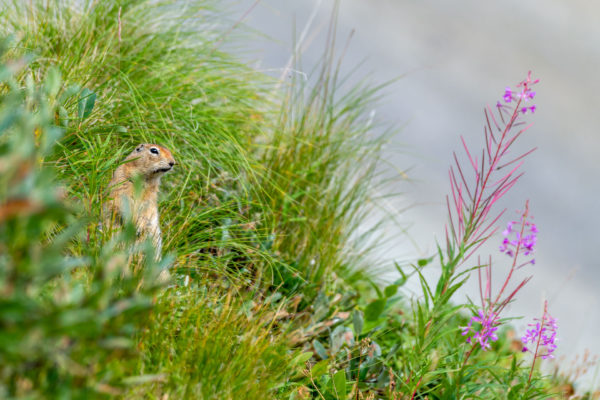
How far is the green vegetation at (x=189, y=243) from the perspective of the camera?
60.6 inches

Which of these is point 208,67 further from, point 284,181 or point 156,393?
point 156,393

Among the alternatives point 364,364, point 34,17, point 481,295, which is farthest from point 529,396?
point 34,17

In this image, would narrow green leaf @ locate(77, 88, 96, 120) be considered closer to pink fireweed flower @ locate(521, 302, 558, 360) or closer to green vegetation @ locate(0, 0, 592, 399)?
green vegetation @ locate(0, 0, 592, 399)

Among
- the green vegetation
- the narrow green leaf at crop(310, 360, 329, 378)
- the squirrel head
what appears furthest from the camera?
the squirrel head

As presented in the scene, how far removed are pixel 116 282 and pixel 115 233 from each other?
701 mm

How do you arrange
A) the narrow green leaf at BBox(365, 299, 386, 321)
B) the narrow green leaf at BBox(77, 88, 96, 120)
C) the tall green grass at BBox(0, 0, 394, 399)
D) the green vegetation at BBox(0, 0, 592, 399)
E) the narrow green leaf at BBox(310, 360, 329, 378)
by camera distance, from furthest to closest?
1. the narrow green leaf at BBox(365, 299, 386, 321)
2. the narrow green leaf at BBox(77, 88, 96, 120)
3. the narrow green leaf at BBox(310, 360, 329, 378)
4. the tall green grass at BBox(0, 0, 394, 399)
5. the green vegetation at BBox(0, 0, 592, 399)

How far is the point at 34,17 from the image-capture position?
5320 mm

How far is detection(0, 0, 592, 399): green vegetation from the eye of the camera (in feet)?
5.05

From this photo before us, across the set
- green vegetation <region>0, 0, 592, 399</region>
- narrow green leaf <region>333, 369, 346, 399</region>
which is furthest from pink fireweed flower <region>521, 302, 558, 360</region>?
narrow green leaf <region>333, 369, 346, 399</region>

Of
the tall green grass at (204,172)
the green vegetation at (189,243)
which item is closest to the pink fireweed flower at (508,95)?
the green vegetation at (189,243)

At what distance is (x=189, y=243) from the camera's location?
152 inches

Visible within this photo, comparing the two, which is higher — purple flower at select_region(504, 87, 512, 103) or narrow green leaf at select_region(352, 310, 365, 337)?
purple flower at select_region(504, 87, 512, 103)

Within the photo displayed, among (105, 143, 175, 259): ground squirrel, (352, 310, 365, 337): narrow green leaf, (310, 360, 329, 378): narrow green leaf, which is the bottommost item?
(310, 360, 329, 378): narrow green leaf

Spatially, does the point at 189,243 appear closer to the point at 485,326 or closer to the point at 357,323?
the point at 357,323
